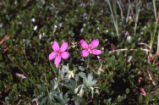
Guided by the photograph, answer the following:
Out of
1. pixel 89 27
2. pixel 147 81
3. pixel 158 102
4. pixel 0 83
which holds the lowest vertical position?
pixel 158 102

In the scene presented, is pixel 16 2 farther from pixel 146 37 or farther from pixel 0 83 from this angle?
pixel 146 37

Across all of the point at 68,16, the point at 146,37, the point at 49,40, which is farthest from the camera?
the point at 68,16

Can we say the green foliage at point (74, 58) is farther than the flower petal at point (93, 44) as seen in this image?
Yes

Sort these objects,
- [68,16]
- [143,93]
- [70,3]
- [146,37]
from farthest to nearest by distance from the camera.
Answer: [70,3] < [68,16] < [146,37] < [143,93]

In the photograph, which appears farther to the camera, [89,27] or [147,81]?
[89,27]

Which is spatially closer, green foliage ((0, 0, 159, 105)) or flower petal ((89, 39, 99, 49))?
flower petal ((89, 39, 99, 49))

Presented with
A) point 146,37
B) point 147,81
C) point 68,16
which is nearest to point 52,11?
point 68,16

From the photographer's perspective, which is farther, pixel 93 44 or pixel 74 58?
pixel 74 58

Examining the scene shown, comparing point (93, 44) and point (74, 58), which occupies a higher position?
point (93, 44)
